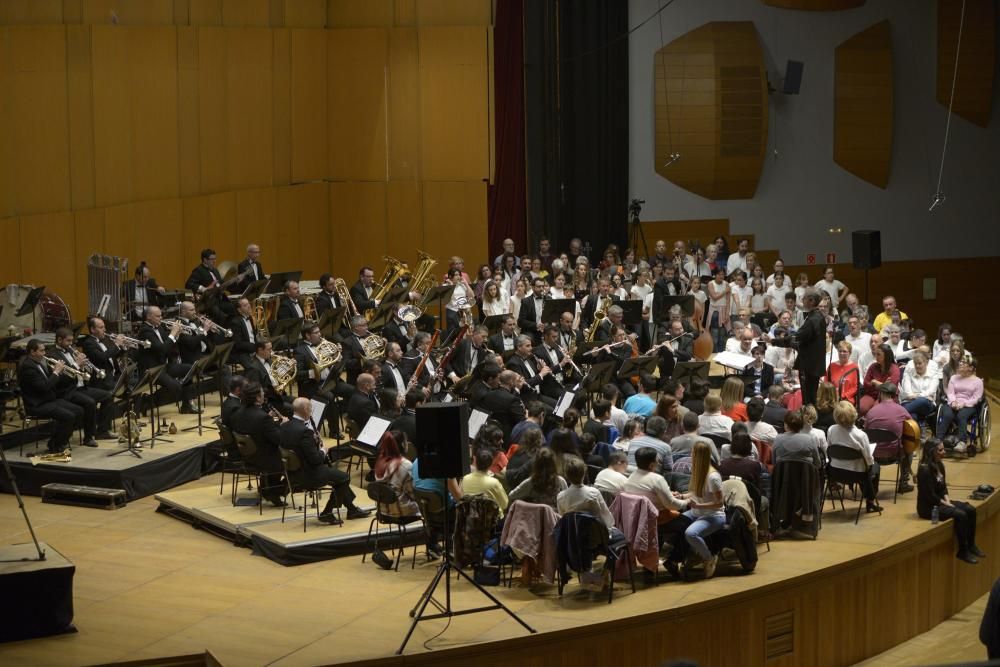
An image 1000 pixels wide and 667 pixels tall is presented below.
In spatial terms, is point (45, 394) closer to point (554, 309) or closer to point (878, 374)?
point (554, 309)

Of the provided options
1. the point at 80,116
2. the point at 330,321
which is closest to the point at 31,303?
the point at 330,321

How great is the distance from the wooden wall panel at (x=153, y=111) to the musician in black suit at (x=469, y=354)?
5056mm

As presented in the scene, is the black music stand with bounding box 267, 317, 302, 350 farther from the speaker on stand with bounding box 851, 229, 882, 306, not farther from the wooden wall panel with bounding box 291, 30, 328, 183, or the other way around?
the speaker on stand with bounding box 851, 229, 882, 306

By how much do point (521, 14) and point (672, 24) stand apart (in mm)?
2375

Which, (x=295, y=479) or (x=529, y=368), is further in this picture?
(x=529, y=368)

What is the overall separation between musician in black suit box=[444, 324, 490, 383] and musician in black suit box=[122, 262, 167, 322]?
3.16 metres

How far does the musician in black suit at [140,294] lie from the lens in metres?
13.1

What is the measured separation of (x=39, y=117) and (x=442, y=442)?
26.6 ft

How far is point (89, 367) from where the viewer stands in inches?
452

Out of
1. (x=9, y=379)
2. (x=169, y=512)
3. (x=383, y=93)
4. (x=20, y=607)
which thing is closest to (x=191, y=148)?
(x=383, y=93)

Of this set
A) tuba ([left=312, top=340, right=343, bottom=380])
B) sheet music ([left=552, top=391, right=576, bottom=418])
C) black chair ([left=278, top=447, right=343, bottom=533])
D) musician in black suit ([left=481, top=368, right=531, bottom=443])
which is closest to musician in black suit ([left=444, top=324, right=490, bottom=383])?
musician in black suit ([left=481, top=368, right=531, bottom=443])

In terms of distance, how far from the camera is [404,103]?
18594mm

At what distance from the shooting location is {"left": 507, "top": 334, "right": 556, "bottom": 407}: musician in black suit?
12289 mm

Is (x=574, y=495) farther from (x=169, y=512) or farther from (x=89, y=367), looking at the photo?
(x=89, y=367)
